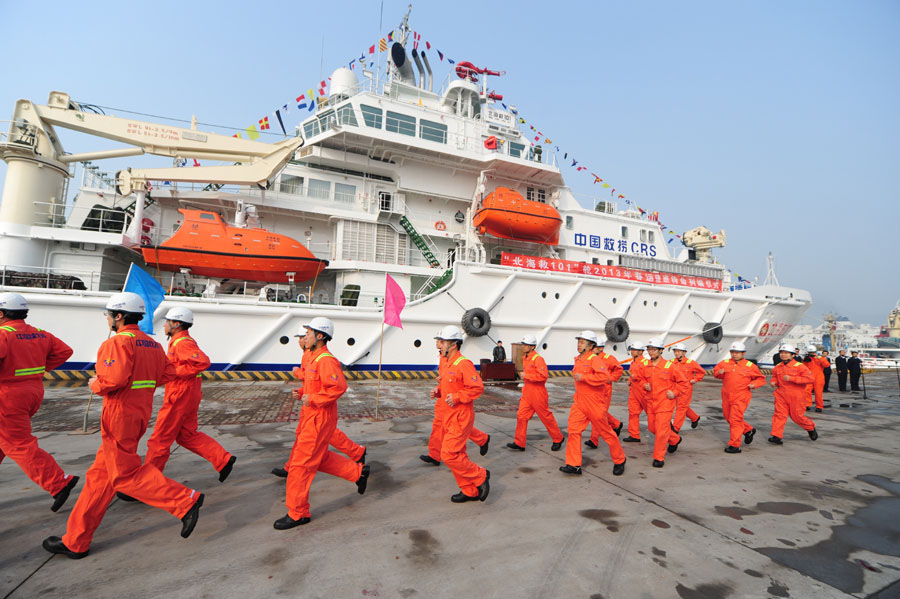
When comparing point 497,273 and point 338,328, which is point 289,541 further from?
point 497,273

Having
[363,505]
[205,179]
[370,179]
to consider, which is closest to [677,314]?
[370,179]

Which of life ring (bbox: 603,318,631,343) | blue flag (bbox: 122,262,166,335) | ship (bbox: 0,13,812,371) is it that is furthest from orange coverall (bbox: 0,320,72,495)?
life ring (bbox: 603,318,631,343)

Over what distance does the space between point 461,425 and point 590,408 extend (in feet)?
5.94

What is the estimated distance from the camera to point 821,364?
11.1m

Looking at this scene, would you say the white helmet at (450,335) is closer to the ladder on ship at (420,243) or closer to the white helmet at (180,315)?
the white helmet at (180,315)

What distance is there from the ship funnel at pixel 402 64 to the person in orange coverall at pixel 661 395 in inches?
545

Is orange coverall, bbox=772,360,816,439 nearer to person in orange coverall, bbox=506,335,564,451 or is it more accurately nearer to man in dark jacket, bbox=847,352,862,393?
person in orange coverall, bbox=506,335,564,451

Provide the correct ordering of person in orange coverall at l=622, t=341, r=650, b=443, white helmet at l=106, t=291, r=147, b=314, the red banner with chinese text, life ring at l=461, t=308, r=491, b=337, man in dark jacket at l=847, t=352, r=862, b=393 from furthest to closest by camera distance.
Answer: man in dark jacket at l=847, t=352, r=862, b=393 → the red banner with chinese text → life ring at l=461, t=308, r=491, b=337 → person in orange coverall at l=622, t=341, r=650, b=443 → white helmet at l=106, t=291, r=147, b=314

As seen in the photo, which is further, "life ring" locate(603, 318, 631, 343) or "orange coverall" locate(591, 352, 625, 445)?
"life ring" locate(603, 318, 631, 343)

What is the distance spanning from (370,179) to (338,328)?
202 inches

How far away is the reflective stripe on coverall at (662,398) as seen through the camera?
15.7ft

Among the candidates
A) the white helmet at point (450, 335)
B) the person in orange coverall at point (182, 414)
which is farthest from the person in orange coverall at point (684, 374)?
the person in orange coverall at point (182, 414)

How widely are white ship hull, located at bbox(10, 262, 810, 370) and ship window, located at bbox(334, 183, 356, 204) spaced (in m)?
4.02

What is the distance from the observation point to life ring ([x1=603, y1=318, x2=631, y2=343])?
12.7 meters
